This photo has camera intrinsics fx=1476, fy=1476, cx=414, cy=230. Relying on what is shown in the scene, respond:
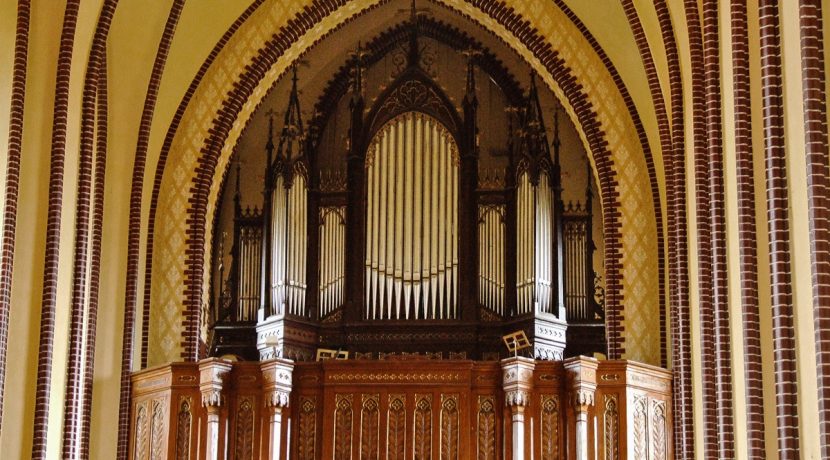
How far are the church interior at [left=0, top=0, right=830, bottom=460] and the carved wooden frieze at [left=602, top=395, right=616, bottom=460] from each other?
0.10 feet

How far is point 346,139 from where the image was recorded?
23.1 meters

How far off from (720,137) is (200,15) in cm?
888

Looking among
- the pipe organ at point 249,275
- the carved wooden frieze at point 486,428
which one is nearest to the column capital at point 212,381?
the pipe organ at point 249,275

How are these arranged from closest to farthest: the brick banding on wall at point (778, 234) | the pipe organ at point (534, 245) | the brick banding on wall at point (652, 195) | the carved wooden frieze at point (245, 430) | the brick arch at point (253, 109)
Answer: the brick banding on wall at point (778, 234) → the carved wooden frieze at point (245, 430) → the brick banding on wall at point (652, 195) → the pipe organ at point (534, 245) → the brick arch at point (253, 109)

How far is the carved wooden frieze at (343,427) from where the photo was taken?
64.2 ft

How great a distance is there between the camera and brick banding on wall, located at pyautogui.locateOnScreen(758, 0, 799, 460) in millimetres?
11797

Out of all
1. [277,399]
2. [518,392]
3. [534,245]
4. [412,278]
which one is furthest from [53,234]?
[534,245]

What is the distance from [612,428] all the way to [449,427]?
2130 millimetres

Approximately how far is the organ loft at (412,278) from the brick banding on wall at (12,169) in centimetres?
397

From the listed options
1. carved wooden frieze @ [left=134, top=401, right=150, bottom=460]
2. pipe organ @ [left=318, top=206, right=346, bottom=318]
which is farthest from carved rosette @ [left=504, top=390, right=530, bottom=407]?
carved wooden frieze @ [left=134, top=401, right=150, bottom=460]

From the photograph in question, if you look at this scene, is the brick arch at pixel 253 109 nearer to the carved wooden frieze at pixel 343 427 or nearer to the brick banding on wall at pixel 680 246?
the brick banding on wall at pixel 680 246

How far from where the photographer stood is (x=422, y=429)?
19.5 m

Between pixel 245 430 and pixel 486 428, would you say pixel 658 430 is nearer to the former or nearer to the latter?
pixel 486 428

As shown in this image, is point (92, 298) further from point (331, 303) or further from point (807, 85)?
point (807, 85)
